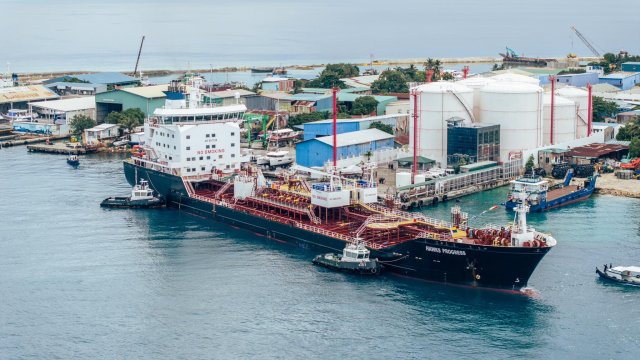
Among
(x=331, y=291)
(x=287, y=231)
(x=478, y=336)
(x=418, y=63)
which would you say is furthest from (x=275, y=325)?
(x=418, y=63)

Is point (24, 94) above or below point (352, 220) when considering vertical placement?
above

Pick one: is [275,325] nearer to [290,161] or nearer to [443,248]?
[443,248]

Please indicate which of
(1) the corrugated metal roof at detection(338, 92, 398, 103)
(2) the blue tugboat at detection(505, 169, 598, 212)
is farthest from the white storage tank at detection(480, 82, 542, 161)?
(1) the corrugated metal roof at detection(338, 92, 398, 103)

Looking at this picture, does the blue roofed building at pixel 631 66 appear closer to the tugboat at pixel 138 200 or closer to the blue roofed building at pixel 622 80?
the blue roofed building at pixel 622 80

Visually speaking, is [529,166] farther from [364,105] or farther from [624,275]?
[624,275]

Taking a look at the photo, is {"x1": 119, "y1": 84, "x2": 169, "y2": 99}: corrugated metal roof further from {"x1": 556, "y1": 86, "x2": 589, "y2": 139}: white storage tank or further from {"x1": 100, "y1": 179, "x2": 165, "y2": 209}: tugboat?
{"x1": 556, "y1": 86, "x2": 589, "y2": 139}: white storage tank

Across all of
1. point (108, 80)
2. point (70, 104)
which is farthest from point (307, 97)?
point (108, 80)

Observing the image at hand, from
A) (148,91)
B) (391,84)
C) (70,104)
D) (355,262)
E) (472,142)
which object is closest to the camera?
(355,262)
